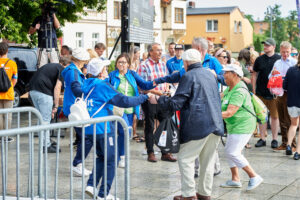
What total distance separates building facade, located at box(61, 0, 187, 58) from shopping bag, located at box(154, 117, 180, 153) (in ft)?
103

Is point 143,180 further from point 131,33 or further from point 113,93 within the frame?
point 131,33

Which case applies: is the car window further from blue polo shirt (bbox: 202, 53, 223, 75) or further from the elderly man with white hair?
the elderly man with white hair

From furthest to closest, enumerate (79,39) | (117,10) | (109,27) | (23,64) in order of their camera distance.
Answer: (117,10)
(109,27)
(79,39)
(23,64)

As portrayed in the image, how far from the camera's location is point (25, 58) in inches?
679

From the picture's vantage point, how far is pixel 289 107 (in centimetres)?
882

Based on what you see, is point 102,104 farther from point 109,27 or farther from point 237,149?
point 109,27

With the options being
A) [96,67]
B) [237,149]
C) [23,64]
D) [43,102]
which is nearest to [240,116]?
[237,149]

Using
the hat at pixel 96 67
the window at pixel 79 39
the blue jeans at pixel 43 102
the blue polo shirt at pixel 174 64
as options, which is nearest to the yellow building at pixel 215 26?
the window at pixel 79 39

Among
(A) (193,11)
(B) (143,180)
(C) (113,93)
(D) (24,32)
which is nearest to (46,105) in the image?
(B) (143,180)

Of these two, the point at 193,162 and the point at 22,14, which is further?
the point at 22,14

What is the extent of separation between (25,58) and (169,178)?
11.4 meters

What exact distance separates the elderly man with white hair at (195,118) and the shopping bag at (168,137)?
83 mm

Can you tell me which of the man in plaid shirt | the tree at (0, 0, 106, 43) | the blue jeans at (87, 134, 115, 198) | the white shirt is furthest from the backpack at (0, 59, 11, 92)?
the white shirt

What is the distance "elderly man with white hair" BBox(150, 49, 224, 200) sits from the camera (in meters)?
5.61
